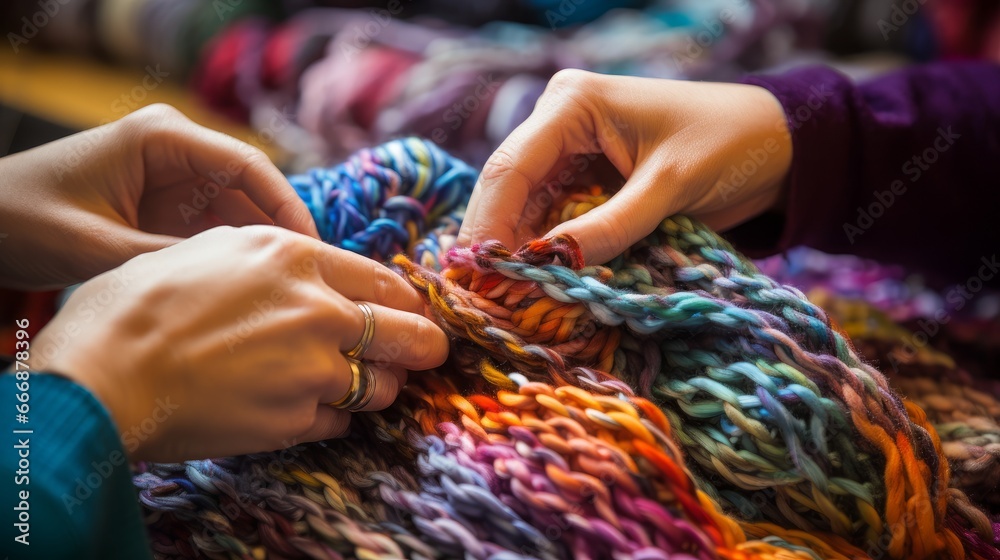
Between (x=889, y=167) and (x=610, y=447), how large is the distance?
52 cm

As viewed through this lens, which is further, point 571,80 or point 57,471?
point 571,80

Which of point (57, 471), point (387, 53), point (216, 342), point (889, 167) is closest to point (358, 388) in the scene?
point (216, 342)

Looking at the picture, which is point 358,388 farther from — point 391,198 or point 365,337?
point 391,198

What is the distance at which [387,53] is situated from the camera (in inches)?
47.7

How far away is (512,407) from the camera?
0.61 metres

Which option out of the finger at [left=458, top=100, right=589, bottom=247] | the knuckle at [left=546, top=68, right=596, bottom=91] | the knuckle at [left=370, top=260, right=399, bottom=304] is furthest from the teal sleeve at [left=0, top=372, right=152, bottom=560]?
the knuckle at [left=546, top=68, right=596, bottom=91]

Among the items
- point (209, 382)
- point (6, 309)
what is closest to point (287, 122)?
point (6, 309)

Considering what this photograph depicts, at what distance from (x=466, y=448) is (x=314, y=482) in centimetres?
15

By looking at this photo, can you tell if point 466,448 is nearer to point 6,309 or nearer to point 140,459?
point 140,459

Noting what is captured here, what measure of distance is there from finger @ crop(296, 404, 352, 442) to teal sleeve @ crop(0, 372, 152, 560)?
0.15m

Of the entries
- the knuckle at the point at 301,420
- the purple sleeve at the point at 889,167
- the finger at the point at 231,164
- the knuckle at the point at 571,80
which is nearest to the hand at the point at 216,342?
the knuckle at the point at 301,420

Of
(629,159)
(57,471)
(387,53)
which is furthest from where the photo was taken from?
(387,53)

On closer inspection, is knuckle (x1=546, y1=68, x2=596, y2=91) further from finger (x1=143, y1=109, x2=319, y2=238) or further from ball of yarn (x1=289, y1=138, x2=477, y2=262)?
finger (x1=143, y1=109, x2=319, y2=238)

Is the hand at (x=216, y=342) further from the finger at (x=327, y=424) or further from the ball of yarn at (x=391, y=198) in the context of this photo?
the ball of yarn at (x=391, y=198)
